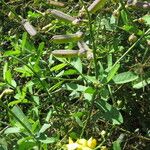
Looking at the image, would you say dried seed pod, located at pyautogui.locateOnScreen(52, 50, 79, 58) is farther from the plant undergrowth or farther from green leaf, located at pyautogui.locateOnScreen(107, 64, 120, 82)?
green leaf, located at pyautogui.locateOnScreen(107, 64, 120, 82)

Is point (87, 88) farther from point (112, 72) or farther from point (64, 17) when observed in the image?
point (64, 17)

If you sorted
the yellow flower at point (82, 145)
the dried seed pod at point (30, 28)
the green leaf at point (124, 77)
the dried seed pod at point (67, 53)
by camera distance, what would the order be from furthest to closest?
A: the dried seed pod at point (30, 28)
the green leaf at point (124, 77)
the dried seed pod at point (67, 53)
the yellow flower at point (82, 145)

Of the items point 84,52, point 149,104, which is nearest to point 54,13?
point 84,52

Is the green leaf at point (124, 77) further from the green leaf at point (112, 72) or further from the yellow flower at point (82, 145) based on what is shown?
the yellow flower at point (82, 145)

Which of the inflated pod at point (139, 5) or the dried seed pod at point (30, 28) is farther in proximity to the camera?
the dried seed pod at point (30, 28)

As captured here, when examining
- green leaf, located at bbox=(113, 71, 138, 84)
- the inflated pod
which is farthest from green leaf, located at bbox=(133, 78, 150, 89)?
the inflated pod

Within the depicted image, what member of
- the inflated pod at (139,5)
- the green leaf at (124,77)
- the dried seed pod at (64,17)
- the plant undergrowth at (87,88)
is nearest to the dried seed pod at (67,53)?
the plant undergrowth at (87,88)

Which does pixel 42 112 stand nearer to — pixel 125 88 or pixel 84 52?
pixel 125 88

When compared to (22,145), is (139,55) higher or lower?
lower
